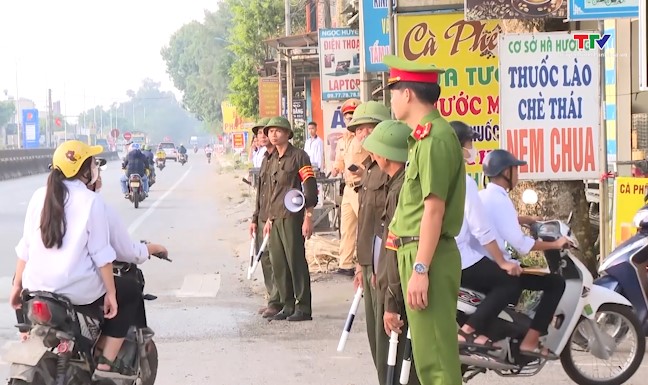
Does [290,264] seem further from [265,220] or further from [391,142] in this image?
[391,142]

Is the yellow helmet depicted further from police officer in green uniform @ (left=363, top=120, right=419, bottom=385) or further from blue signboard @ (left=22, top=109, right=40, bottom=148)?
blue signboard @ (left=22, top=109, right=40, bottom=148)

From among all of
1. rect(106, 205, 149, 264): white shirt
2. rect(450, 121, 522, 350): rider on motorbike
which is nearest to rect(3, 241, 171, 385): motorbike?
rect(106, 205, 149, 264): white shirt

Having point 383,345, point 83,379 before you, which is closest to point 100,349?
point 83,379

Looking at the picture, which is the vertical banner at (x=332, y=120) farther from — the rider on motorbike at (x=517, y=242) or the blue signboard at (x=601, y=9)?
the rider on motorbike at (x=517, y=242)

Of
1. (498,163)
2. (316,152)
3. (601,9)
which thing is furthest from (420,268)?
(316,152)

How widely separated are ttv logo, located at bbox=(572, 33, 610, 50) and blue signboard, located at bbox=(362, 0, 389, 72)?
13.8ft

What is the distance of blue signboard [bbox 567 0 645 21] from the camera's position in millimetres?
8758

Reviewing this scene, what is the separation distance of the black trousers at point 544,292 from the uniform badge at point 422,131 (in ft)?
7.22

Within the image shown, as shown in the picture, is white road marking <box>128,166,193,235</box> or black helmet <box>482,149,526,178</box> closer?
black helmet <box>482,149,526,178</box>

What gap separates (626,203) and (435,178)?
17.2 ft

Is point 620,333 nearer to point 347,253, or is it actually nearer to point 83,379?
point 83,379

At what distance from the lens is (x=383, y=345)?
227 inches

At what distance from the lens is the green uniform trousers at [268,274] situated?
32.0ft

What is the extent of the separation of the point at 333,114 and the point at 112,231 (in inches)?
593
